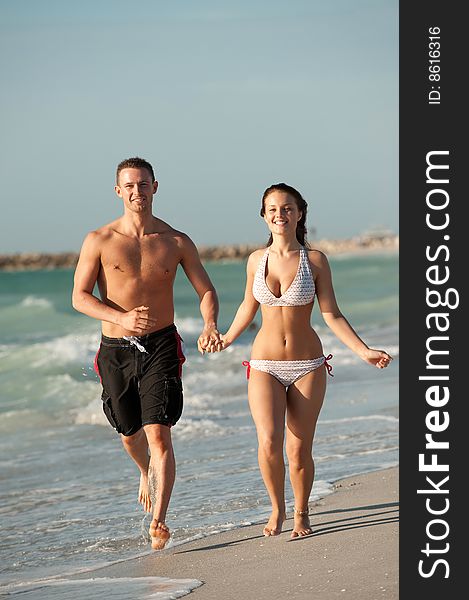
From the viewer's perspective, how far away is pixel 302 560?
6234mm

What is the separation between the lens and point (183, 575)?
20.5 feet

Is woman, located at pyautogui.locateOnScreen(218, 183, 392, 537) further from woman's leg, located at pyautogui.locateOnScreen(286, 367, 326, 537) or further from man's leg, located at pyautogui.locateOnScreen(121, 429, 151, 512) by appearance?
man's leg, located at pyautogui.locateOnScreen(121, 429, 151, 512)

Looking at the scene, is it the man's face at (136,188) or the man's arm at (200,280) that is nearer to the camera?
the man's face at (136,188)

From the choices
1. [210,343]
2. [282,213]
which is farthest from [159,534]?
[282,213]

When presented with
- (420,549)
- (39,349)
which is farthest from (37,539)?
(39,349)

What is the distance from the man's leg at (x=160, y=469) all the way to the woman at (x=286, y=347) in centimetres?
51

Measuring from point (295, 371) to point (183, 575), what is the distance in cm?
122

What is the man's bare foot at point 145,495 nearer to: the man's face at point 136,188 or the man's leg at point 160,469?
the man's leg at point 160,469

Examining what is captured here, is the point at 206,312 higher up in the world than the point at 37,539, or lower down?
higher up

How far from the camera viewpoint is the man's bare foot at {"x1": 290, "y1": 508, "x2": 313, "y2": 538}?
6793 millimetres

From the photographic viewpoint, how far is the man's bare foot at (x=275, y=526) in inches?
270

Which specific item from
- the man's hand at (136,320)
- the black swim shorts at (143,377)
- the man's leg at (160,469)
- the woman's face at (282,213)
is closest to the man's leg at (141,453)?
the black swim shorts at (143,377)

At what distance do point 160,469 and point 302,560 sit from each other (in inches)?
42.1

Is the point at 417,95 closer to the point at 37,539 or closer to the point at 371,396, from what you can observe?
the point at 37,539
